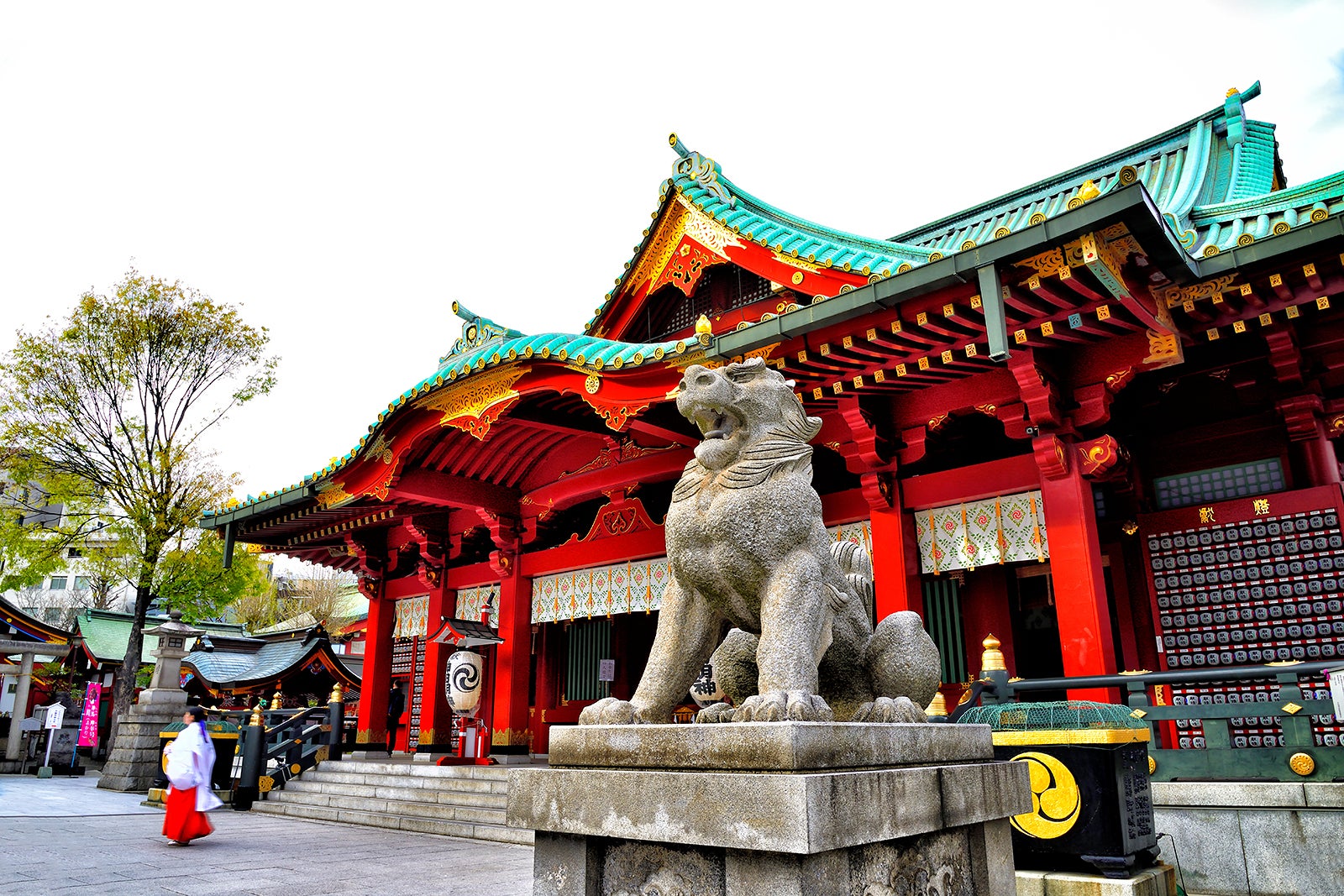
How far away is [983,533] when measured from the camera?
28.5 feet

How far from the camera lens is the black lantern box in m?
4.67

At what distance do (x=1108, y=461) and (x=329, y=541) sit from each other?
13.5 meters

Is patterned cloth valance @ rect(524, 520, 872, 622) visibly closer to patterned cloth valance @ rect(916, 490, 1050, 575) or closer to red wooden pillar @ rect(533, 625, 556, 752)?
red wooden pillar @ rect(533, 625, 556, 752)

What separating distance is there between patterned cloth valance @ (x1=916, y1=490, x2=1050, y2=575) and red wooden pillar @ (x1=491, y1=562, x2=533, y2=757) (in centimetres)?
679

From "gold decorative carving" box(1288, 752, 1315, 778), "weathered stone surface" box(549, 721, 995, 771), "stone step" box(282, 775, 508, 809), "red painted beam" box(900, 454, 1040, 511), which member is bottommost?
"stone step" box(282, 775, 508, 809)

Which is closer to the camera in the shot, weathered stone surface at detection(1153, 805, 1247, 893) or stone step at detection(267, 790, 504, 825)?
weathered stone surface at detection(1153, 805, 1247, 893)

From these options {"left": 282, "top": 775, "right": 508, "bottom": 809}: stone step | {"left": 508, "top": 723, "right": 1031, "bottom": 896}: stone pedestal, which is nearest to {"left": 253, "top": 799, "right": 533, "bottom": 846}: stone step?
{"left": 282, "top": 775, "right": 508, "bottom": 809}: stone step

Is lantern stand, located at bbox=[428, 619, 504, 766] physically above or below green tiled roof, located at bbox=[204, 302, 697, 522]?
below

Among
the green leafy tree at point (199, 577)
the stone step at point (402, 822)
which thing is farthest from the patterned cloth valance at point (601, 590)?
the green leafy tree at point (199, 577)

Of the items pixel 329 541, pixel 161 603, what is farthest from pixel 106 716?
pixel 329 541

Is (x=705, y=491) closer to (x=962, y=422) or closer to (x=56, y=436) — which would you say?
(x=962, y=422)

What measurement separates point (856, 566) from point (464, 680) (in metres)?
9.31

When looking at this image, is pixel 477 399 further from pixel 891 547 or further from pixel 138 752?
pixel 138 752

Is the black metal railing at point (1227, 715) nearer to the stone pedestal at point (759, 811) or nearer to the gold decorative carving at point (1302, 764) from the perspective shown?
the gold decorative carving at point (1302, 764)
